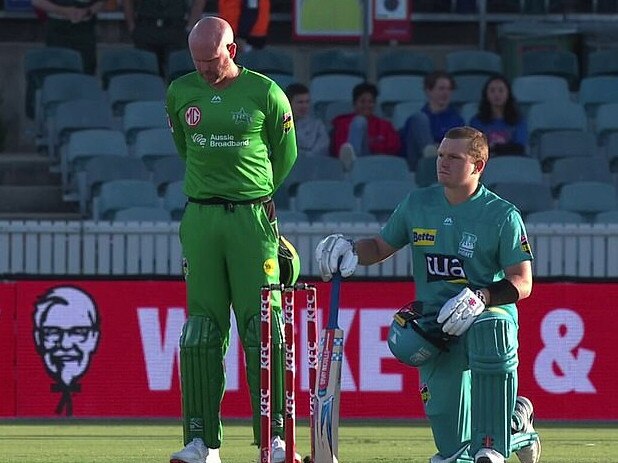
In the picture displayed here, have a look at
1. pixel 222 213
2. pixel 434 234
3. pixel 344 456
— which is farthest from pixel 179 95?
pixel 344 456

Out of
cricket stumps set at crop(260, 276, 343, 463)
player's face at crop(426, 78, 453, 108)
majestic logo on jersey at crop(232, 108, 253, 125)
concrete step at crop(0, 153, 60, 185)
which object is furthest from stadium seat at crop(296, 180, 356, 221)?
cricket stumps set at crop(260, 276, 343, 463)

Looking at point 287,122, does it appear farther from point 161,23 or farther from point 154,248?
point 161,23

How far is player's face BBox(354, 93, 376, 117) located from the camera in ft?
52.2

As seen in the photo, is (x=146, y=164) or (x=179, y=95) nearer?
(x=179, y=95)

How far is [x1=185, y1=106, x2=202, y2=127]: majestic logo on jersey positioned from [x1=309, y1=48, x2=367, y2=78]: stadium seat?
9203mm

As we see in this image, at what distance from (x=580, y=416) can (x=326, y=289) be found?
1.93 m

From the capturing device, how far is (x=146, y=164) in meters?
15.9

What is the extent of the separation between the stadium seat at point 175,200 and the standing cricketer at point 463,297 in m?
6.20

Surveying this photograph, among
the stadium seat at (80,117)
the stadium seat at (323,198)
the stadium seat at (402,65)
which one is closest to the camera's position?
the stadium seat at (323,198)

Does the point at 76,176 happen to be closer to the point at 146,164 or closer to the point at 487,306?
the point at 146,164

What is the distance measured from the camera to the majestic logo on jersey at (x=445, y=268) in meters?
8.38

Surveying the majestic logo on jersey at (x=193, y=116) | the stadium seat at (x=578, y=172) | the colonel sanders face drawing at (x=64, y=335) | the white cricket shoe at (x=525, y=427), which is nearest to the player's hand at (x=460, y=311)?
the white cricket shoe at (x=525, y=427)

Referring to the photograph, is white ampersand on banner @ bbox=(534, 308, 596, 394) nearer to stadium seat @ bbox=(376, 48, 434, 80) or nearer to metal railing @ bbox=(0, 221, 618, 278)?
metal railing @ bbox=(0, 221, 618, 278)

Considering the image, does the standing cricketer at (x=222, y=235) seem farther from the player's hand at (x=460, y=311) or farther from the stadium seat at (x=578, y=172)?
the stadium seat at (x=578, y=172)
